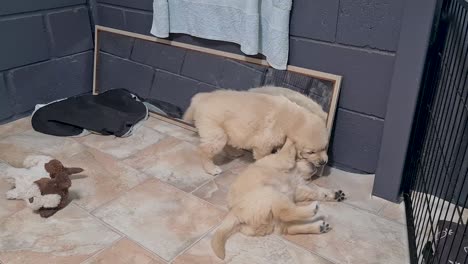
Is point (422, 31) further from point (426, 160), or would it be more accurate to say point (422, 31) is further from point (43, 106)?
point (43, 106)

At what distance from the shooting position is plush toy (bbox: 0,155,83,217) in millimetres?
1624

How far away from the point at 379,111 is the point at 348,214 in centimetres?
51

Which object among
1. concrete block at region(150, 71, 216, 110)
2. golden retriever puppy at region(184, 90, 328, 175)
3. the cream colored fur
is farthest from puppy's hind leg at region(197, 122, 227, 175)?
the cream colored fur

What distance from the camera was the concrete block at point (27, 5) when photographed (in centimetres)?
234

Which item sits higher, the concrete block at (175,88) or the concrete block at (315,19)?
the concrete block at (315,19)

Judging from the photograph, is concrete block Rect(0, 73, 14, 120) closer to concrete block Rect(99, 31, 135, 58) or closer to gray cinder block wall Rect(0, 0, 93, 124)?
gray cinder block wall Rect(0, 0, 93, 124)

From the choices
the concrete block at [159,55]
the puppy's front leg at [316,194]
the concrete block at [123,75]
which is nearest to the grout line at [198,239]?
the puppy's front leg at [316,194]

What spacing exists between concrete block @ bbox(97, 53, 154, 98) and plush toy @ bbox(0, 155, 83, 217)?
1024mm

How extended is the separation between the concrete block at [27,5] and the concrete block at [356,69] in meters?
1.58

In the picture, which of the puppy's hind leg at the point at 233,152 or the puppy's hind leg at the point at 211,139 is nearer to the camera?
the puppy's hind leg at the point at 211,139

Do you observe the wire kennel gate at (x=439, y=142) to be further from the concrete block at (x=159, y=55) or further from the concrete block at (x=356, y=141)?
the concrete block at (x=159, y=55)

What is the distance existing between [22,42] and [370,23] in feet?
6.66

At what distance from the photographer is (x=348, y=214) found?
1726 mm

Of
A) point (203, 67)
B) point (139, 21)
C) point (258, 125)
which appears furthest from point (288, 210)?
point (139, 21)
